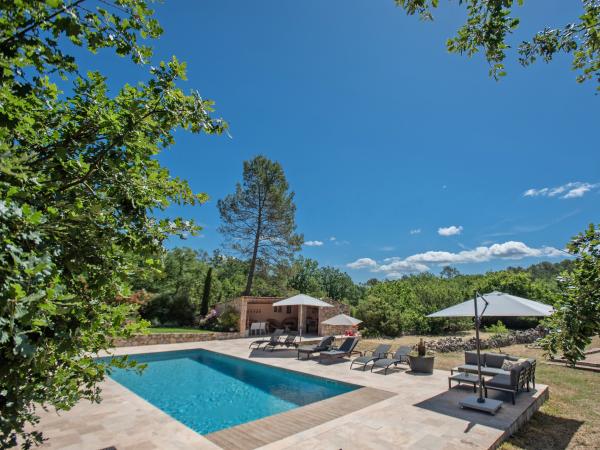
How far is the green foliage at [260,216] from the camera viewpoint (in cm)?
2762

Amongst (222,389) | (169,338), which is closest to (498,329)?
(222,389)

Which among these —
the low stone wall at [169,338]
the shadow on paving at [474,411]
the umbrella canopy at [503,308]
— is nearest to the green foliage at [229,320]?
the low stone wall at [169,338]

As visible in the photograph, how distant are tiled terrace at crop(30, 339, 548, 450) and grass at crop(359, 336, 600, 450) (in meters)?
0.22

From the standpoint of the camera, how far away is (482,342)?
16781mm

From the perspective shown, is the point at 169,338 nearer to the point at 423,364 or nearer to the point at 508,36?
the point at 423,364

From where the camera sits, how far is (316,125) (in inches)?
697

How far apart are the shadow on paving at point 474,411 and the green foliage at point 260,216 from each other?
799 inches

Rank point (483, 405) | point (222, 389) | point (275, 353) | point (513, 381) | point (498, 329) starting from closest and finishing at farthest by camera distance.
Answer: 1. point (483, 405)
2. point (513, 381)
3. point (222, 389)
4. point (275, 353)
5. point (498, 329)

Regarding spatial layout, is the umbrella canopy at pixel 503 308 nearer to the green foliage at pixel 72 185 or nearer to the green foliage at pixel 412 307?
the green foliage at pixel 72 185

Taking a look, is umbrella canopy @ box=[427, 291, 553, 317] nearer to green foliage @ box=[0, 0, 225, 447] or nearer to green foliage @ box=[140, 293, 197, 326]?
green foliage @ box=[0, 0, 225, 447]

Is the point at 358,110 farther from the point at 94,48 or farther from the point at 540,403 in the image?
the point at 94,48

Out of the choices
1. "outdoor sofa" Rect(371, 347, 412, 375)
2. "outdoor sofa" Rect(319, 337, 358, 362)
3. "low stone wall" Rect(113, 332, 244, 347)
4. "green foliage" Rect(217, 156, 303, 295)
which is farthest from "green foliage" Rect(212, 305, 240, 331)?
"outdoor sofa" Rect(371, 347, 412, 375)

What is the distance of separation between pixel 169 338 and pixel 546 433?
1662 cm

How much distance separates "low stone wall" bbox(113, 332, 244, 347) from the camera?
16.1m
